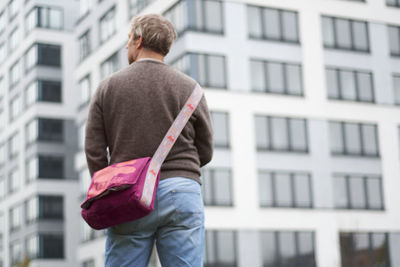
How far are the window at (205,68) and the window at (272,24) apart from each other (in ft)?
8.25

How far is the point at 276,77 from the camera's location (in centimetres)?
3900

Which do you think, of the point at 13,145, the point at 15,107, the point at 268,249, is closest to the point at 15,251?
the point at 13,145

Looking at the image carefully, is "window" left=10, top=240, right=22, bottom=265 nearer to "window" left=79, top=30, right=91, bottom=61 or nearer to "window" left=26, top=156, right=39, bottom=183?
"window" left=26, top=156, right=39, bottom=183

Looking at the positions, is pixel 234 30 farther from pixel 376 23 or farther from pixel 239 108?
Result: pixel 376 23

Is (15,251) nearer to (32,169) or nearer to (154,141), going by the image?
(32,169)

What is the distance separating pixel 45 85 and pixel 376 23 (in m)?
23.8

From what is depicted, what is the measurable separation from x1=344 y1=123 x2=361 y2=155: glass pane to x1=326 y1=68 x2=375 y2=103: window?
1512mm

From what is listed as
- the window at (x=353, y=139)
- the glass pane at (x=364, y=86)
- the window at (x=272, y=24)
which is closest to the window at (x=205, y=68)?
the window at (x=272, y=24)

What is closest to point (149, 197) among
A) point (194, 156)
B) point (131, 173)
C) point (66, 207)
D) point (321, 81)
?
point (131, 173)

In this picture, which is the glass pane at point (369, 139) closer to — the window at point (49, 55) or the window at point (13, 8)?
the window at point (49, 55)

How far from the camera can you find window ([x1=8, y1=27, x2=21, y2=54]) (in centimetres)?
5819

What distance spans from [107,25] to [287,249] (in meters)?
17.3

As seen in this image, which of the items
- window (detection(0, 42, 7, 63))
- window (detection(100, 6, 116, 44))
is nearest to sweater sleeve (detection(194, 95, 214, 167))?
window (detection(100, 6, 116, 44))

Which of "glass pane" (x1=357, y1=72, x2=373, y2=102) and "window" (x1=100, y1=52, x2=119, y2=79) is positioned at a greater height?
"window" (x1=100, y1=52, x2=119, y2=79)
